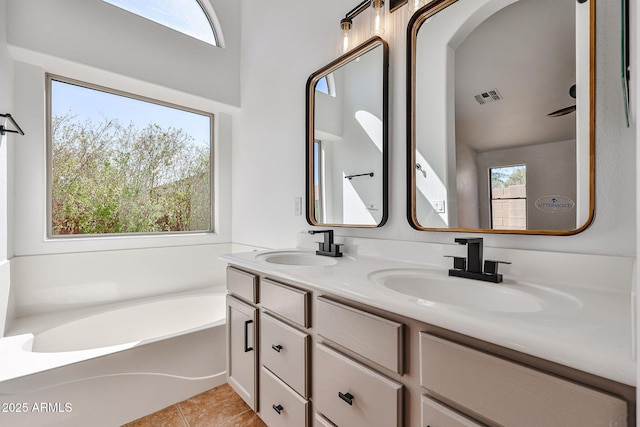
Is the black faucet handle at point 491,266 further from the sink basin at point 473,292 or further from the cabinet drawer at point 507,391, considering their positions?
the cabinet drawer at point 507,391

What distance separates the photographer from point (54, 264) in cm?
203

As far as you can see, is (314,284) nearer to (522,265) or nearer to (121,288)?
Result: (522,265)

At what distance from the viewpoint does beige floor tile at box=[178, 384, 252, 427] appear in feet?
5.20

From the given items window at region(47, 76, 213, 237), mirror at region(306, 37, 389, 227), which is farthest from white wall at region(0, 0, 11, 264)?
mirror at region(306, 37, 389, 227)

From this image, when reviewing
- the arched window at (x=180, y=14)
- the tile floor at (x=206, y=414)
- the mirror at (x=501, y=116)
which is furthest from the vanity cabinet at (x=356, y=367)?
the arched window at (x=180, y=14)

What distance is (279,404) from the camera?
1247 mm

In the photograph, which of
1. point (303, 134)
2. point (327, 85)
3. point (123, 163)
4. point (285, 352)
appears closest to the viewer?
point (285, 352)

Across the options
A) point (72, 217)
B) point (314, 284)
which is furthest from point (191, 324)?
point (314, 284)

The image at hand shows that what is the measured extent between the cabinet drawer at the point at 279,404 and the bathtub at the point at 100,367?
630 millimetres

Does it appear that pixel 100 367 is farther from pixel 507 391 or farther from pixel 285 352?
pixel 507 391

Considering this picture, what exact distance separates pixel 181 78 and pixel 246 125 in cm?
61

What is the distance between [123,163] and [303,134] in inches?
60.8

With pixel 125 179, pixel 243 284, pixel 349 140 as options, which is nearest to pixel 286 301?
pixel 243 284

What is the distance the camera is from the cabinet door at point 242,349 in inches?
55.6
